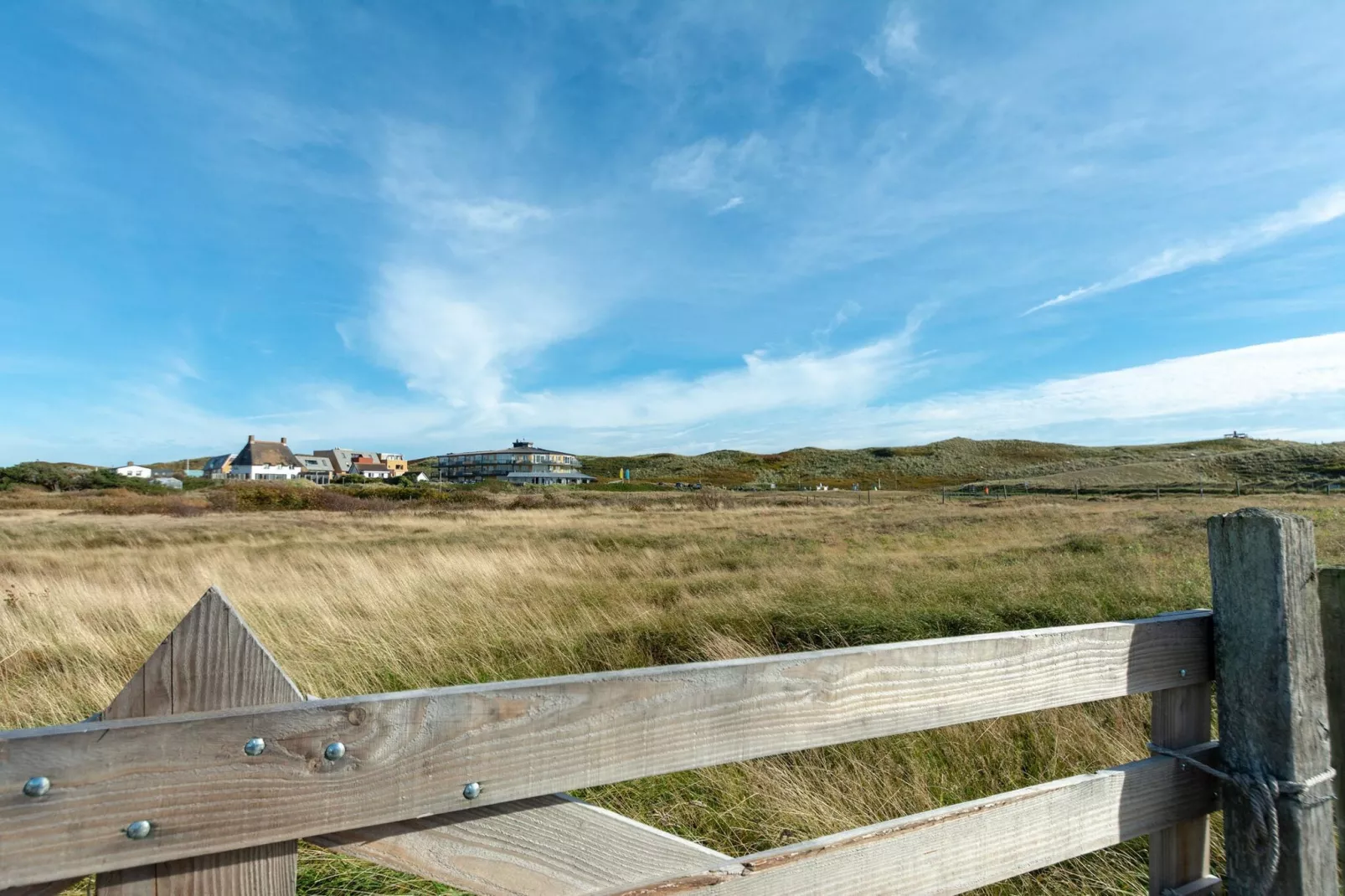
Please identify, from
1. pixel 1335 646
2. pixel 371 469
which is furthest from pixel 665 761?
pixel 371 469

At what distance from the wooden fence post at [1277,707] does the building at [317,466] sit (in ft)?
386

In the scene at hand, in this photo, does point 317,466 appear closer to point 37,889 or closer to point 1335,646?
point 37,889

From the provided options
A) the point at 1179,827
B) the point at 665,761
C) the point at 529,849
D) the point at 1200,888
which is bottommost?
the point at 1200,888

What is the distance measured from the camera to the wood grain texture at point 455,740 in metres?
1.04

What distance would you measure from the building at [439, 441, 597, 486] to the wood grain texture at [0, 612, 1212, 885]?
102 m

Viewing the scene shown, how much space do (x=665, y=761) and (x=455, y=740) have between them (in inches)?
17.5

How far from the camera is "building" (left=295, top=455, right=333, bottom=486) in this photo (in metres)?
110

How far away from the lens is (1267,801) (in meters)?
1.90

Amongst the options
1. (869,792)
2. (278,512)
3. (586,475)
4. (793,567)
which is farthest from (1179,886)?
(586,475)

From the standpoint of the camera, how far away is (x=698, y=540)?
57.7 feet

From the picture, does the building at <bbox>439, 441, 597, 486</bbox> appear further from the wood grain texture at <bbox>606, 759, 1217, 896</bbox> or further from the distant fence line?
the wood grain texture at <bbox>606, 759, 1217, 896</bbox>

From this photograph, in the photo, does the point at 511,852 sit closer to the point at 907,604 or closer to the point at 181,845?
the point at 181,845

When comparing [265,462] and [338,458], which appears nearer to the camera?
[265,462]

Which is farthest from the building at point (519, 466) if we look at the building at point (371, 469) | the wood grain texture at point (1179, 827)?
the wood grain texture at point (1179, 827)
